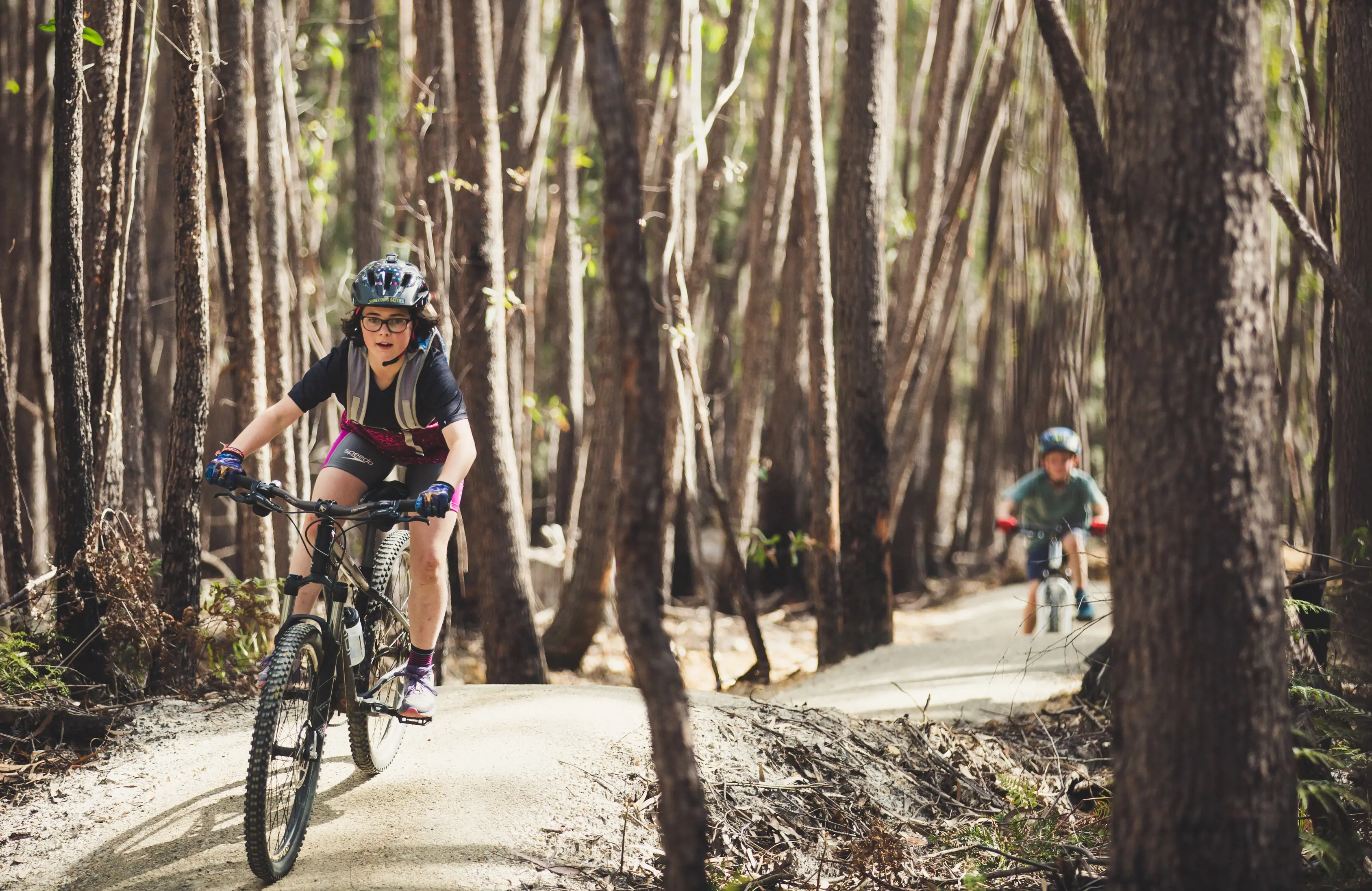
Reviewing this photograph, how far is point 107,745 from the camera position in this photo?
178 inches

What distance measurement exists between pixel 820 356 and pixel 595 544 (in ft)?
7.60

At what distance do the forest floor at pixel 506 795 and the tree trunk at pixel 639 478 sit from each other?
37.6 inches

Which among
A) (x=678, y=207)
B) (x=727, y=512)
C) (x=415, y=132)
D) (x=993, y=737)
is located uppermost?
(x=415, y=132)

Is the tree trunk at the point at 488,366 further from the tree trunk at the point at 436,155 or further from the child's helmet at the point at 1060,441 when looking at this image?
the child's helmet at the point at 1060,441

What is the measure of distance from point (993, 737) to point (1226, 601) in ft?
10.4

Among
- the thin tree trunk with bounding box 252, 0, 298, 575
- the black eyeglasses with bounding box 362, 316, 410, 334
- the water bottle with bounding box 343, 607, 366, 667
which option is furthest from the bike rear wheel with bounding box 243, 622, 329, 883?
the thin tree trunk with bounding box 252, 0, 298, 575

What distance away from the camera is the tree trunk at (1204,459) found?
2492mm

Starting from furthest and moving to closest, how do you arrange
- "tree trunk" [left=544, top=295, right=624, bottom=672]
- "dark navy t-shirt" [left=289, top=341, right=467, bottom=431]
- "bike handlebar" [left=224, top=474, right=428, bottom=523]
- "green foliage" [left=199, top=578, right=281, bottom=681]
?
"tree trunk" [left=544, top=295, right=624, bottom=672] < "green foliage" [left=199, top=578, right=281, bottom=681] < "dark navy t-shirt" [left=289, top=341, right=467, bottom=431] < "bike handlebar" [left=224, top=474, right=428, bottom=523]

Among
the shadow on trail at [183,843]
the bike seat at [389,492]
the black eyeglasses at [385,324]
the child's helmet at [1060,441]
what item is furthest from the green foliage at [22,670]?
the child's helmet at [1060,441]

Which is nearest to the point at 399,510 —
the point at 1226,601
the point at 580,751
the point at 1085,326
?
the point at 580,751

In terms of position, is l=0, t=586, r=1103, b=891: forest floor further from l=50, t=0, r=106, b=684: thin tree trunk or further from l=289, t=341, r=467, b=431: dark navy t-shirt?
l=289, t=341, r=467, b=431: dark navy t-shirt

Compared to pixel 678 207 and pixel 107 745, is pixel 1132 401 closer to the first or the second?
pixel 107 745

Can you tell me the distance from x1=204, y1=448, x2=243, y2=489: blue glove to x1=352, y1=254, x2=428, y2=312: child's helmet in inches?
28.8

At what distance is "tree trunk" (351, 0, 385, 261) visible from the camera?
9.47 meters
